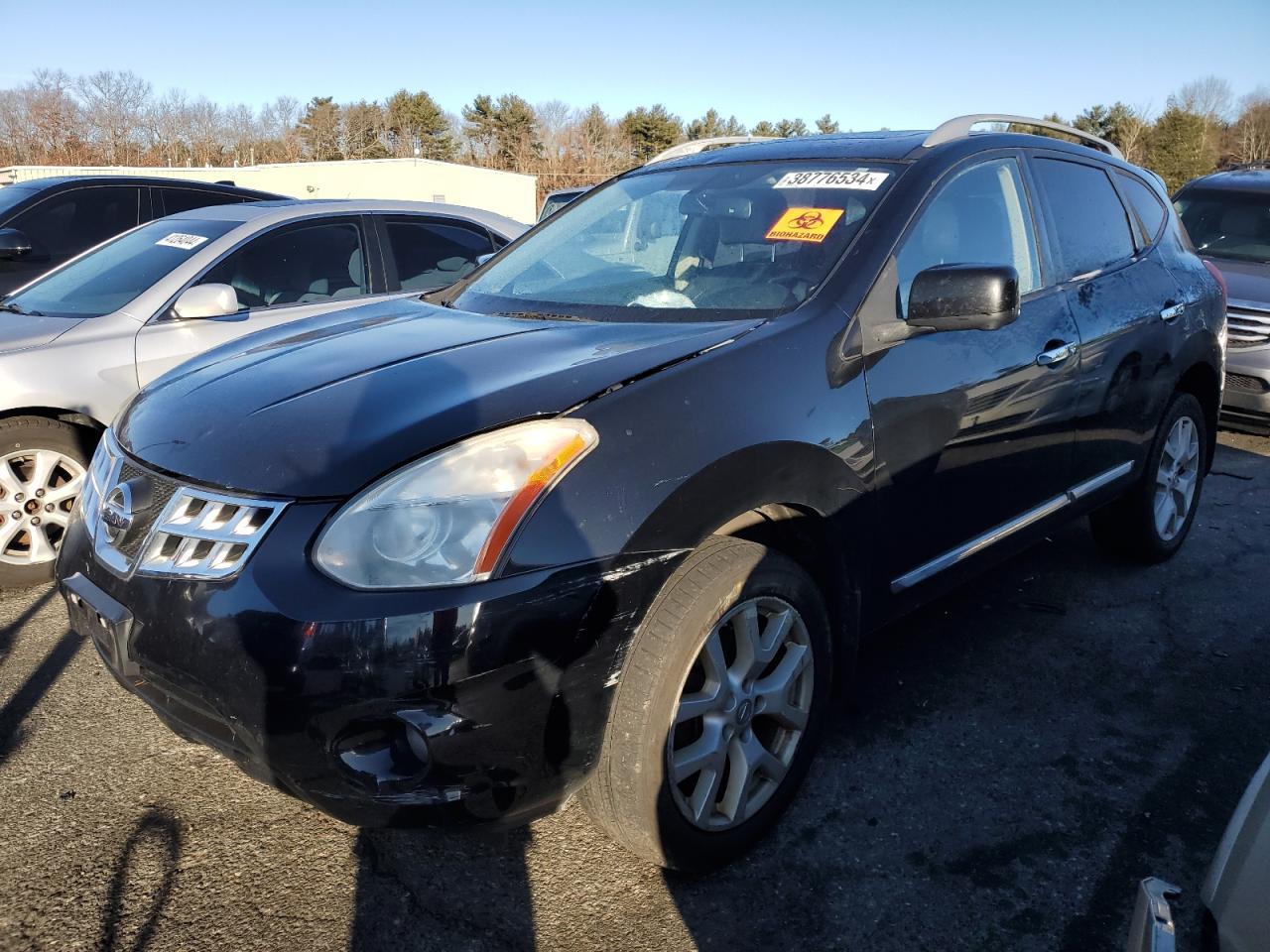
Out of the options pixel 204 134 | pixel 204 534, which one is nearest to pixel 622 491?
pixel 204 534

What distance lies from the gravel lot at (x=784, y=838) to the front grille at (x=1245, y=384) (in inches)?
150

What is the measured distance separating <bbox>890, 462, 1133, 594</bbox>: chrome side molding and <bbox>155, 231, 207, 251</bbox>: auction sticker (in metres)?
3.75

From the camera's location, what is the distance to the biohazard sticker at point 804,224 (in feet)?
9.20

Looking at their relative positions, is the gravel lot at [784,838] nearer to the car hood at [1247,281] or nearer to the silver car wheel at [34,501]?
the silver car wheel at [34,501]

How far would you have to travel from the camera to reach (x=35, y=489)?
13.5ft

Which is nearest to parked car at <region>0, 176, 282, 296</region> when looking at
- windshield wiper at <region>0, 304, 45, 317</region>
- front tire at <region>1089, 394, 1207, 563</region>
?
windshield wiper at <region>0, 304, 45, 317</region>

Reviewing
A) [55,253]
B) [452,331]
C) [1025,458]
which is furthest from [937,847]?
[55,253]

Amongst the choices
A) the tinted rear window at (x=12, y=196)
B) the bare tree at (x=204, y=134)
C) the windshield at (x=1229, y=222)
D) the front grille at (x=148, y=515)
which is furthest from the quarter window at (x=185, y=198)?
the bare tree at (x=204, y=134)

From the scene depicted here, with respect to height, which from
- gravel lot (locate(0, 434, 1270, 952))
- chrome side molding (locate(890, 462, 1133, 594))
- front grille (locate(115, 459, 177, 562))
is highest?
front grille (locate(115, 459, 177, 562))

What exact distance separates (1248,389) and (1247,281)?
971mm

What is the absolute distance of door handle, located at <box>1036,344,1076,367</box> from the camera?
310 cm

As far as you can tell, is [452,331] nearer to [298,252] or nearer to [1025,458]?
[1025,458]

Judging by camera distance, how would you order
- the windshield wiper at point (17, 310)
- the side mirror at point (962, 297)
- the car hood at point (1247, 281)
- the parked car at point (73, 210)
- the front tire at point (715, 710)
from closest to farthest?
the front tire at point (715, 710), the side mirror at point (962, 297), the windshield wiper at point (17, 310), the parked car at point (73, 210), the car hood at point (1247, 281)

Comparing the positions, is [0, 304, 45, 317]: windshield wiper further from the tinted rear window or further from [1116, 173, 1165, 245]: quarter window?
[1116, 173, 1165, 245]: quarter window
